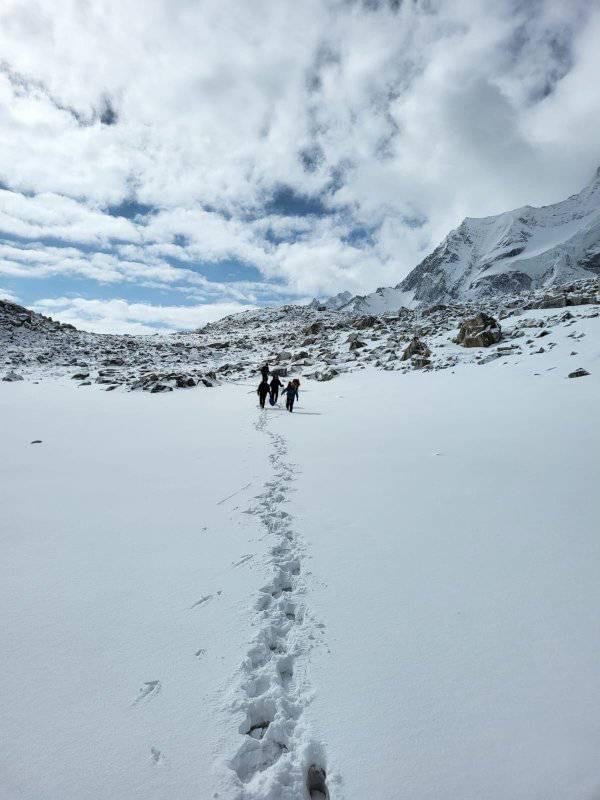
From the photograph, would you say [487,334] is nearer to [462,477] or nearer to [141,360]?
[462,477]

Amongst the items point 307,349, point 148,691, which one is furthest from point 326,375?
point 148,691

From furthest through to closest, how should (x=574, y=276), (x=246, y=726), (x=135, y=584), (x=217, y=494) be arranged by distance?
(x=574, y=276) < (x=217, y=494) < (x=135, y=584) < (x=246, y=726)

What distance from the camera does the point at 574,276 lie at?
19562 cm

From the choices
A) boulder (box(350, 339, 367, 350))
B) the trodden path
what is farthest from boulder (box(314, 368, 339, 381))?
the trodden path

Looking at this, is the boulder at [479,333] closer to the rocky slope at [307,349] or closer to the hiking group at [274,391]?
the rocky slope at [307,349]

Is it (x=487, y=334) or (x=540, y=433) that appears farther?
(x=487, y=334)

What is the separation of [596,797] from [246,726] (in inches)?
91.3

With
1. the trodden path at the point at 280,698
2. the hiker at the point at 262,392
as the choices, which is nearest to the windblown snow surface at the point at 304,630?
the trodden path at the point at 280,698

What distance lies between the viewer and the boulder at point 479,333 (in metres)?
27.6

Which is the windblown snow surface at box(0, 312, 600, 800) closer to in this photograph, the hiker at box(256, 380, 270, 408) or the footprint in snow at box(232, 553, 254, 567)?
the footprint in snow at box(232, 553, 254, 567)

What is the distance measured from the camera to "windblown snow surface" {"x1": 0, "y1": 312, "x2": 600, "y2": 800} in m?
2.67

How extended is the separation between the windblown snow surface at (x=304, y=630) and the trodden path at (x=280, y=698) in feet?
0.05

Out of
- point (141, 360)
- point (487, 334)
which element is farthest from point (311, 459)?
point (141, 360)

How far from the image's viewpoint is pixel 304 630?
4.05 m
